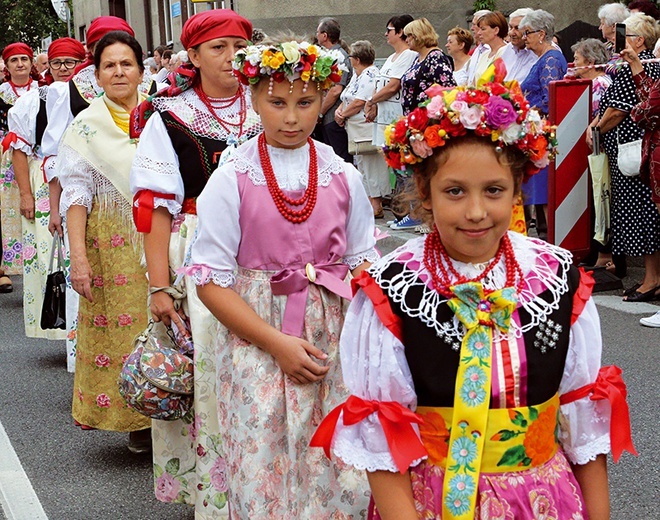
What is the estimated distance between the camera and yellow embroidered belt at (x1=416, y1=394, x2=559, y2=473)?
2432mm

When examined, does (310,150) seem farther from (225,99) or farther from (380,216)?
(380,216)

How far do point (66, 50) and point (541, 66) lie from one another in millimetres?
4187

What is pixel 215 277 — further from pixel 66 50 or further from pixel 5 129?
pixel 5 129

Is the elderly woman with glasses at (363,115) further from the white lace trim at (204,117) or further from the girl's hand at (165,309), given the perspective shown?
the girl's hand at (165,309)

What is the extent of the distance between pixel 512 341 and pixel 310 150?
Result: 4.21 feet

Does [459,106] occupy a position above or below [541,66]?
below

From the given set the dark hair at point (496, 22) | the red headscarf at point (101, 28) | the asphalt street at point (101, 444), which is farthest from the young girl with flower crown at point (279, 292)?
the dark hair at point (496, 22)

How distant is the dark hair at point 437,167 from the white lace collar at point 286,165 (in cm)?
88

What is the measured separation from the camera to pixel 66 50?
7.77 m

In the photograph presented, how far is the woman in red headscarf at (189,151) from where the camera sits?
4.03 metres

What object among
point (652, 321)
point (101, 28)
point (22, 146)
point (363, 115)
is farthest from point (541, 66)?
point (101, 28)

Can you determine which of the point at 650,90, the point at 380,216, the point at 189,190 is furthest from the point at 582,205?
the point at 189,190

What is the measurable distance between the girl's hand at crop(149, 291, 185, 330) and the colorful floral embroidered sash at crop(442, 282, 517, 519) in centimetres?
179

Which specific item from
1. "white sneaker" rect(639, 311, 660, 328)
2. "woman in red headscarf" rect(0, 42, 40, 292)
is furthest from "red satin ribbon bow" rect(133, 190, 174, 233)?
"woman in red headscarf" rect(0, 42, 40, 292)
